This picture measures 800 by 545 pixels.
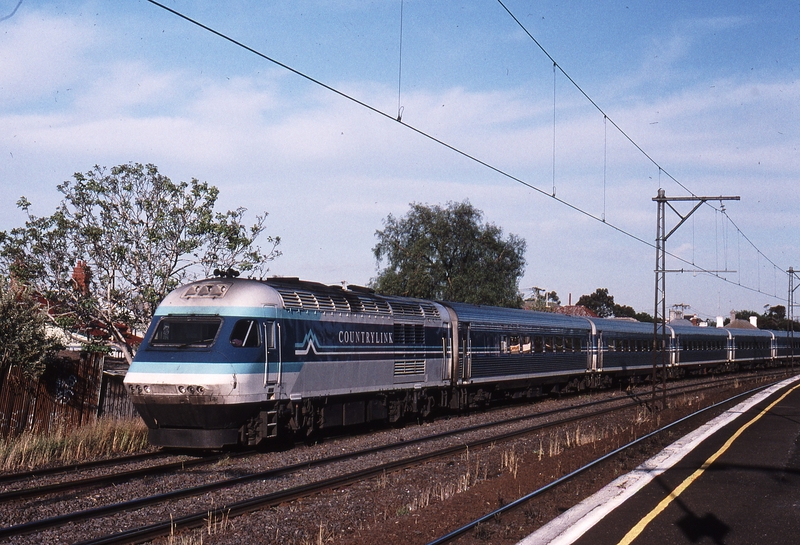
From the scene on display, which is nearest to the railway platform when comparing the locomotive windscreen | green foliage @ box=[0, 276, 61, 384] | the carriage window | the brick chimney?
the carriage window

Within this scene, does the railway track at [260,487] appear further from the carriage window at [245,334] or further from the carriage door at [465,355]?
the carriage door at [465,355]

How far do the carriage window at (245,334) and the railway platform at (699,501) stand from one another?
23.7 feet

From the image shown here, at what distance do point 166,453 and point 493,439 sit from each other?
295 inches

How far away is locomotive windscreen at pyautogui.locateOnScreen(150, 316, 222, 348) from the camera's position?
15.2 meters

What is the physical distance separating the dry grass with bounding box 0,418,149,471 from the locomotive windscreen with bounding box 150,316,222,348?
2.55m

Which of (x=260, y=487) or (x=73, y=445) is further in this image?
(x=73, y=445)

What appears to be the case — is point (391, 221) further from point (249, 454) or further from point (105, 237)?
point (249, 454)

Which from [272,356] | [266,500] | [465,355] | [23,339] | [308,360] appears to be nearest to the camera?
[266,500]

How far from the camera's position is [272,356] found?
1578 cm

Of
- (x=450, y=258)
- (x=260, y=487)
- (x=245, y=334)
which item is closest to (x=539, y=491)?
(x=260, y=487)

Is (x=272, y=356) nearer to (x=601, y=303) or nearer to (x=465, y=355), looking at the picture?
(x=465, y=355)

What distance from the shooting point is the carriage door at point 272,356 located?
1564cm

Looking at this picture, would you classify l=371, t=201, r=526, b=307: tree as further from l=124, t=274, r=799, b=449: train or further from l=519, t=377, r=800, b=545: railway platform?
l=519, t=377, r=800, b=545: railway platform

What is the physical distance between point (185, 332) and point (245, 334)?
1.22 m
